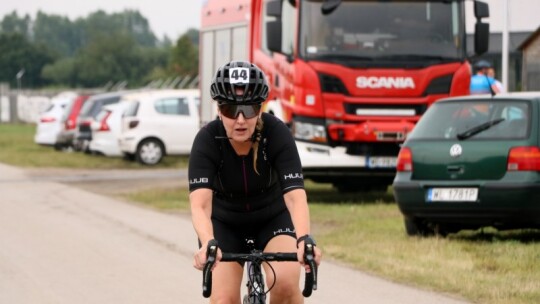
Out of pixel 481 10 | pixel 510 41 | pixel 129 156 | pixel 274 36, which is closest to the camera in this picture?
pixel 481 10

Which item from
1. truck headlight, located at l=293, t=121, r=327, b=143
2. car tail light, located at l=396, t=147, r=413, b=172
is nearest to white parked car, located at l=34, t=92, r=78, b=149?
truck headlight, located at l=293, t=121, r=327, b=143

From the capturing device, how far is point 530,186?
13.4 meters

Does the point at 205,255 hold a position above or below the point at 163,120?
above

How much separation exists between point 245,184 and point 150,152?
87.0 ft

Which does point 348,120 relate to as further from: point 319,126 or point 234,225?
point 234,225

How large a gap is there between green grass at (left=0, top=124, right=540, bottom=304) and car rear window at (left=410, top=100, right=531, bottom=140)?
107 centimetres

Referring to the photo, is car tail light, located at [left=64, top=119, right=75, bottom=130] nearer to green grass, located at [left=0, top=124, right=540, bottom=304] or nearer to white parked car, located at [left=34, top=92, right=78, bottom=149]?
white parked car, located at [left=34, top=92, right=78, bottom=149]

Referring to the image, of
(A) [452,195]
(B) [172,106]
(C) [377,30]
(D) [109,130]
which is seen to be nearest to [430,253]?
(A) [452,195]

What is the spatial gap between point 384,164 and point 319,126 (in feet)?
3.49

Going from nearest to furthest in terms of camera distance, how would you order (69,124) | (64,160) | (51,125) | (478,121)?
(478,121) → (64,160) → (69,124) → (51,125)

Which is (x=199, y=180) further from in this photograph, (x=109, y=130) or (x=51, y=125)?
(x=51, y=125)

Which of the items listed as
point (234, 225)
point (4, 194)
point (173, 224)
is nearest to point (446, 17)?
point (173, 224)

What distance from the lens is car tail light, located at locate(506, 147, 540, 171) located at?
13.5 meters

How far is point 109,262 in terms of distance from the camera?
43.6 feet
